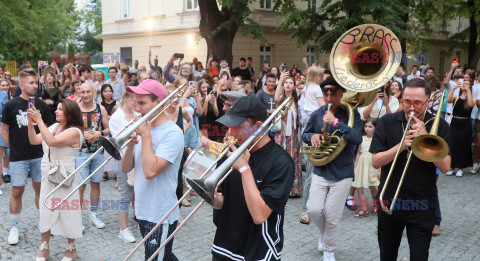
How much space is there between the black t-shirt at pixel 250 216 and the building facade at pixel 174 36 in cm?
1646

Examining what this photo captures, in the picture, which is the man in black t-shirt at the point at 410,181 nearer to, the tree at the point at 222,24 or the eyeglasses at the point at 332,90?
the eyeglasses at the point at 332,90

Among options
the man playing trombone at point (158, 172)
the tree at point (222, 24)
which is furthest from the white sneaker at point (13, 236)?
the tree at point (222, 24)

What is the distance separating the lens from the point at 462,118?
8992mm

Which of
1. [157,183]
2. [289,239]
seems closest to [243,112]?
[157,183]

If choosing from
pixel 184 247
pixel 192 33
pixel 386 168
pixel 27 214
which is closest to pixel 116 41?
pixel 192 33

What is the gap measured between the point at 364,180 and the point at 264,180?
4.28 metres

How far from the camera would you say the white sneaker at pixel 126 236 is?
5.48 metres

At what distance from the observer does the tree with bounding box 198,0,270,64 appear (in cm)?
1559

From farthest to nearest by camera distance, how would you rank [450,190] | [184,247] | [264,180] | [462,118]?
1. [462,118]
2. [450,190]
3. [184,247]
4. [264,180]

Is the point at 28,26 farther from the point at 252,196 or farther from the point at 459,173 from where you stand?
the point at 252,196

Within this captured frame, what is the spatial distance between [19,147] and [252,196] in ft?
13.8

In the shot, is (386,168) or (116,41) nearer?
(386,168)

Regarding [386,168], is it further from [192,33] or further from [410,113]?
[192,33]

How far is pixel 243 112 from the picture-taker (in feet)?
9.12
